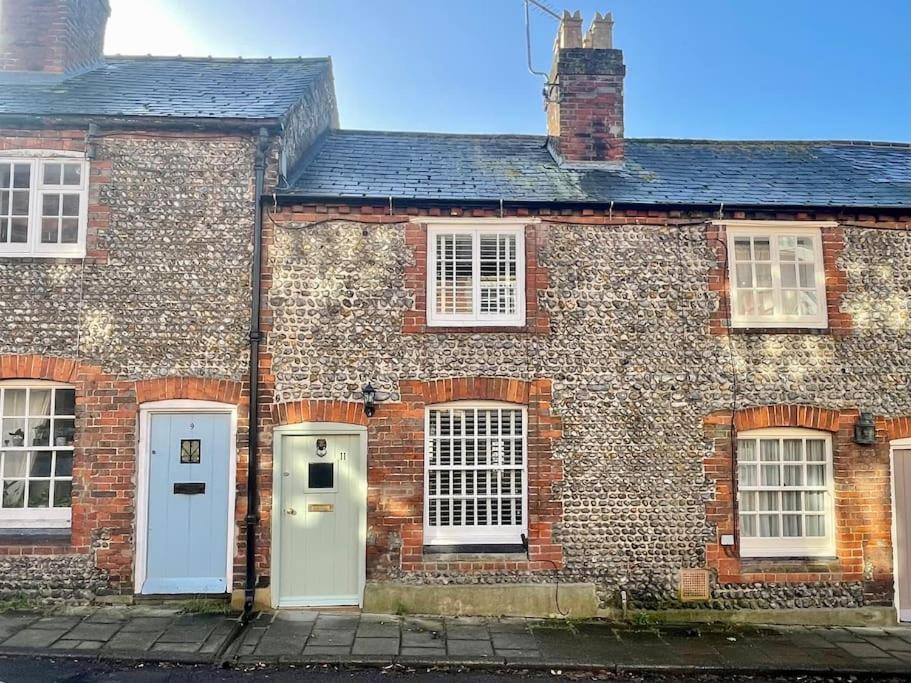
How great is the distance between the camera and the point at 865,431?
7.80m

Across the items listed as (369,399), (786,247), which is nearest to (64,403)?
(369,399)

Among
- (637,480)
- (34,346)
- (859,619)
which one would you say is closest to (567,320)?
(637,480)

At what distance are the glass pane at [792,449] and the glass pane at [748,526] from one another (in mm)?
918

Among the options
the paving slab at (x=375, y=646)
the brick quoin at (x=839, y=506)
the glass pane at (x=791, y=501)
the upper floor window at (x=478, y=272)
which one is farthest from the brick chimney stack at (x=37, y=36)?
the glass pane at (x=791, y=501)

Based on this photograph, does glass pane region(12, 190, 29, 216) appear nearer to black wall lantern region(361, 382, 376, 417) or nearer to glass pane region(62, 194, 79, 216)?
glass pane region(62, 194, 79, 216)

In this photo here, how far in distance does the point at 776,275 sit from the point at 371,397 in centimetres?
560

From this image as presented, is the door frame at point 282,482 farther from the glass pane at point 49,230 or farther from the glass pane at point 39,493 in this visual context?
the glass pane at point 49,230

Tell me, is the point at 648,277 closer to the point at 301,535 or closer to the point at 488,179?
the point at 488,179

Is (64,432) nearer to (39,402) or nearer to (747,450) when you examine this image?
(39,402)

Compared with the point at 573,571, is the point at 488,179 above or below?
above

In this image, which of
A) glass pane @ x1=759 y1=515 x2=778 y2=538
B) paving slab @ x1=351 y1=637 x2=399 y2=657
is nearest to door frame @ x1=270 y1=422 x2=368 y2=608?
paving slab @ x1=351 y1=637 x2=399 y2=657

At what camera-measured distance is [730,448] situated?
7.89m

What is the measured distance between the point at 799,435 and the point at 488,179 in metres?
5.44

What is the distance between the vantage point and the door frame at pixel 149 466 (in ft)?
24.7
